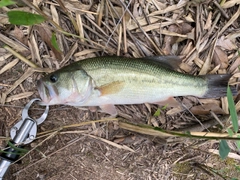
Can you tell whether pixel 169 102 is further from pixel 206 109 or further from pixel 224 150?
pixel 224 150

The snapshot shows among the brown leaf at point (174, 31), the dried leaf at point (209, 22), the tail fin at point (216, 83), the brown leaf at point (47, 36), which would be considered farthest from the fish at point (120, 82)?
the dried leaf at point (209, 22)

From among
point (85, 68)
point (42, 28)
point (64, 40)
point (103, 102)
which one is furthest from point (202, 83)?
point (42, 28)

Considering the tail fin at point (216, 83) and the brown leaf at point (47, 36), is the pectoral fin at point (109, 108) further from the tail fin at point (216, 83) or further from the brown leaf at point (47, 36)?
the tail fin at point (216, 83)

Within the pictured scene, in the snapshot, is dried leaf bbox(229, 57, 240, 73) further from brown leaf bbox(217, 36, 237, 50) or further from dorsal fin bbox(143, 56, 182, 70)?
Answer: dorsal fin bbox(143, 56, 182, 70)

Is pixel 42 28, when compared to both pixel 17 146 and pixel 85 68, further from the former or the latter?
pixel 17 146

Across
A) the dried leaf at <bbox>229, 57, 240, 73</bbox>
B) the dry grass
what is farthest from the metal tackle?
the dried leaf at <bbox>229, 57, 240, 73</bbox>

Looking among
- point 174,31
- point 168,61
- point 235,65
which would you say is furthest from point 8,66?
point 235,65
